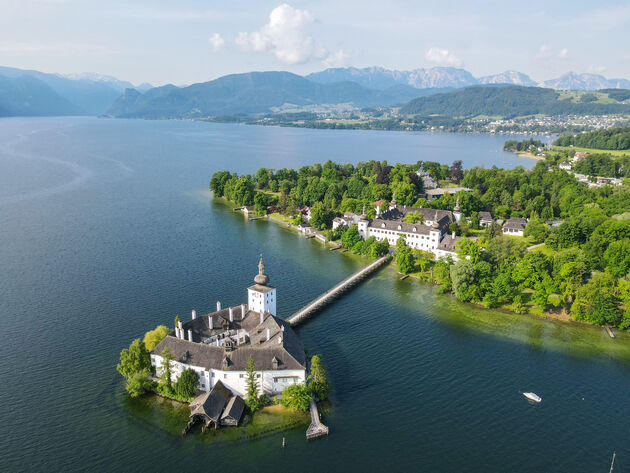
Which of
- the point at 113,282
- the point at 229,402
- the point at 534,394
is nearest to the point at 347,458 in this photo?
the point at 229,402

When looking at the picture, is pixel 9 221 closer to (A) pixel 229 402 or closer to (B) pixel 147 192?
(B) pixel 147 192

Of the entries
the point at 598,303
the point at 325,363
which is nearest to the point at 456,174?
the point at 598,303

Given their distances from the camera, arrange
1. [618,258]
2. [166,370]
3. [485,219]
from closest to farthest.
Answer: [166,370], [618,258], [485,219]

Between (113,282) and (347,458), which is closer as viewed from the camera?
(347,458)

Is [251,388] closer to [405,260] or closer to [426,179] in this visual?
[405,260]

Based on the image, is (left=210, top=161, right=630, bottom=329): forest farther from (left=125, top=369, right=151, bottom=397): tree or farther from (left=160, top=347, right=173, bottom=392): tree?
(left=125, top=369, right=151, bottom=397): tree

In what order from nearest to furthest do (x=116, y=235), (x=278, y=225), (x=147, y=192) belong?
(x=116, y=235)
(x=278, y=225)
(x=147, y=192)

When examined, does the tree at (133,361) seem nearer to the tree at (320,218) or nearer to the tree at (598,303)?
the tree at (598,303)

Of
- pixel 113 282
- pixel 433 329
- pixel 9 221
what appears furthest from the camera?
pixel 9 221
